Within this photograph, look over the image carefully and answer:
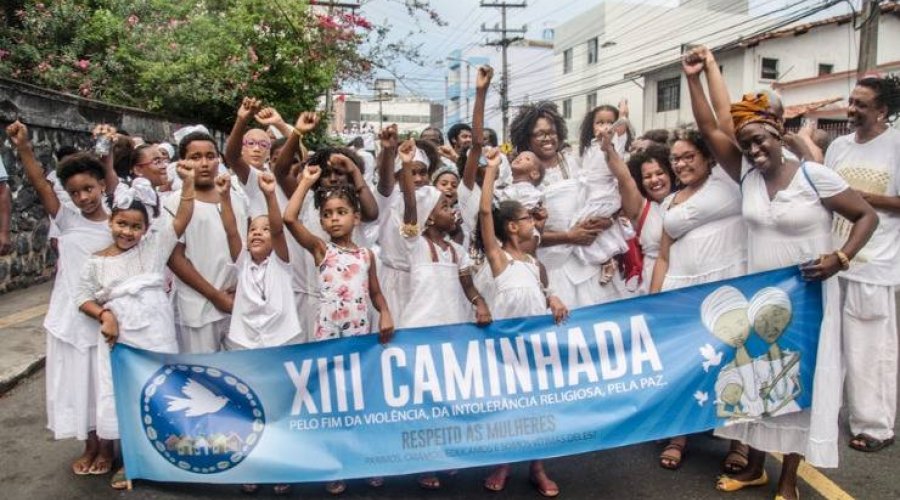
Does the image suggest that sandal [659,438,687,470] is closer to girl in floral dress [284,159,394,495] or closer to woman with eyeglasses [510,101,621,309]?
woman with eyeglasses [510,101,621,309]

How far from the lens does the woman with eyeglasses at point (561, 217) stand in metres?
4.51

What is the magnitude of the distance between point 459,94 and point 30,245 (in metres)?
70.5

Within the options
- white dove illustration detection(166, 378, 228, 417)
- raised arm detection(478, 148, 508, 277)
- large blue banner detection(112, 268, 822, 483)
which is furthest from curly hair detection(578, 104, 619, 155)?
white dove illustration detection(166, 378, 228, 417)

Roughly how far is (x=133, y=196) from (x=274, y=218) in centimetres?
78

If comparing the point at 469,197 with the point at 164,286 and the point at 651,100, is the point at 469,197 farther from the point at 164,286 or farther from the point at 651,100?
the point at 651,100

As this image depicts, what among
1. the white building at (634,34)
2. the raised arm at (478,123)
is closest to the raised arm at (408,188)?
the raised arm at (478,123)

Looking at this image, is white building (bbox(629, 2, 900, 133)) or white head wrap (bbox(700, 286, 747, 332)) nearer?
white head wrap (bbox(700, 286, 747, 332))

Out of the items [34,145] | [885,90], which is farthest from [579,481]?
[34,145]

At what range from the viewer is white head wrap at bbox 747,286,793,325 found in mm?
3781

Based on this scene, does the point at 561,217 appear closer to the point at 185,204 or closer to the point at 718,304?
the point at 718,304

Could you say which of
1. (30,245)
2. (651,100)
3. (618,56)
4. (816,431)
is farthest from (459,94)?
(816,431)

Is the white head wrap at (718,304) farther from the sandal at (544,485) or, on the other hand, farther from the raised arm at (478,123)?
the raised arm at (478,123)

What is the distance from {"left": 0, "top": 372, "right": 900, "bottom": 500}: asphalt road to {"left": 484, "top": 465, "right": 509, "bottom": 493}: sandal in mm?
35

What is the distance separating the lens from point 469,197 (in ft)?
15.0
